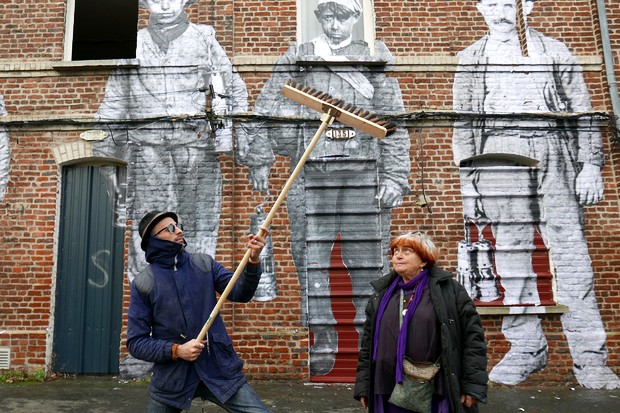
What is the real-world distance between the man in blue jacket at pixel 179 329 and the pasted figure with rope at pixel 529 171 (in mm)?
4460

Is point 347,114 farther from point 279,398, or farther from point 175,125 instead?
point 175,125

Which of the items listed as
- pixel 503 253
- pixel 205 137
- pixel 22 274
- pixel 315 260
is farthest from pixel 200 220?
pixel 503 253

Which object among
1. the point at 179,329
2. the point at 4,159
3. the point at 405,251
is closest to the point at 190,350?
the point at 179,329

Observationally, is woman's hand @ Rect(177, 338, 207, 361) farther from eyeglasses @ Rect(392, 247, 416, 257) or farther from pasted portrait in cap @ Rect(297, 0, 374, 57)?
pasted portrait in cap @ Rect(297, 0, 374, 57)

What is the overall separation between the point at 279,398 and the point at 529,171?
14.8ft

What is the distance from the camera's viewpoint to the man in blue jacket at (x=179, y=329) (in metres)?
2.90

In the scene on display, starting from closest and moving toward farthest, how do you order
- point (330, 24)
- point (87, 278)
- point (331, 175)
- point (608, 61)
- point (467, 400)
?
point (467, 400), point (87, 278), point (331, 175), point (608, 61), point (330, 24)

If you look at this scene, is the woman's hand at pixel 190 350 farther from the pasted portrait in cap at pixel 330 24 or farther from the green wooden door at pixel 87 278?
the pasted portrait in cap at pixel 330 24

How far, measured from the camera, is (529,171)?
6.80 meters

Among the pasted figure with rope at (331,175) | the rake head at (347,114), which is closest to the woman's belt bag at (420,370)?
the rake head at (347,114)

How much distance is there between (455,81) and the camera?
22.9 feet

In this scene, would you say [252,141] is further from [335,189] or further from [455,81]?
[455,81]

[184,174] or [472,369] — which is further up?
[184,174]

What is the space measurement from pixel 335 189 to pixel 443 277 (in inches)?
143
